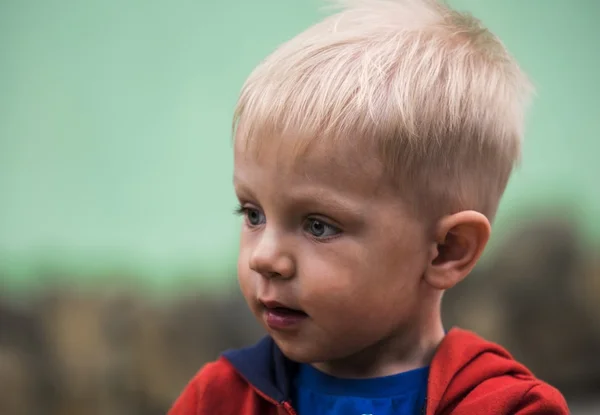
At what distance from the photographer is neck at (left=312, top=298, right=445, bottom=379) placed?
1.35 meters

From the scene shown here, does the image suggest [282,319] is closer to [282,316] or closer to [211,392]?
[282,316]

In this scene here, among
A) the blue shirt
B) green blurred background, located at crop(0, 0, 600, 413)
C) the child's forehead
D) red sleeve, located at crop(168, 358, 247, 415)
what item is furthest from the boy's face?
green blurred background, located at crop(0, 0, 600, 413)

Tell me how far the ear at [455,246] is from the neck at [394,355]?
0.10m

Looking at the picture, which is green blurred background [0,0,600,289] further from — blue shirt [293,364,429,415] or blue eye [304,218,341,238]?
blue eye [304,218,341,238]

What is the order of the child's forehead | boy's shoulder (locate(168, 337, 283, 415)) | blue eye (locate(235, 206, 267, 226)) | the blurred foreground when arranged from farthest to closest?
the blurred foreground < boy's shoulder (locate(168, 337, 283, 415)) < blue eye (locate(235, 206, 267, 226)) < the child's forehead

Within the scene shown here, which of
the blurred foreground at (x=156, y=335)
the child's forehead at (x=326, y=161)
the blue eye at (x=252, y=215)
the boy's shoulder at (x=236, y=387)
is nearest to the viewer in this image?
the child's forehead at (x=326, y=161)

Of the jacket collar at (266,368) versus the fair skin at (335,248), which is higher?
the fair skin at (335,248)

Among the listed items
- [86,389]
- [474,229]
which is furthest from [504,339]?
[474,229]

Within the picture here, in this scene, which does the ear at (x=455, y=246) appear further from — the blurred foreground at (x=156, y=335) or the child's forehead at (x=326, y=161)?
the blurred foreground at (x=156, y=335)

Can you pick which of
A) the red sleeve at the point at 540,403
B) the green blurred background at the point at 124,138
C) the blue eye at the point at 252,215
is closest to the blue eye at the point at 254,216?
the blue eye at the point at 252,215

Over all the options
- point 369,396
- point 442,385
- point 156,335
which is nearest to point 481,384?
point 442,385

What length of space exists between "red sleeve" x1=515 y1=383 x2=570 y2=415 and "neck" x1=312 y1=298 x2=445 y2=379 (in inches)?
7.3

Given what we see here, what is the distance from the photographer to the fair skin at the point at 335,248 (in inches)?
47.0

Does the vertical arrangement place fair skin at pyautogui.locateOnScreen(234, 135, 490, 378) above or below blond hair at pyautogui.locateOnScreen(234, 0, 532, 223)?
below
